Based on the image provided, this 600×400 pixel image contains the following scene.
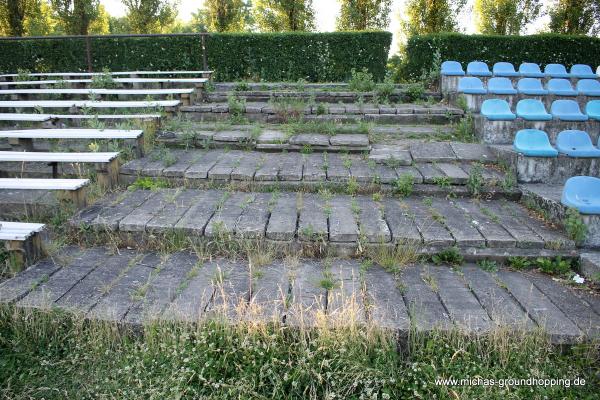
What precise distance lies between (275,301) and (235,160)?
2.53m

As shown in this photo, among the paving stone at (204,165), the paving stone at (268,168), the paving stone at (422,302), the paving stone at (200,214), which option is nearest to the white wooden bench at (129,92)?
the paving stone at (204,165)

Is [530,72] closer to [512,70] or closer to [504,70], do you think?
[512,70]

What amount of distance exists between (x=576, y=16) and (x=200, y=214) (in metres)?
15.9

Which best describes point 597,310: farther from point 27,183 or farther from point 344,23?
point 344,23

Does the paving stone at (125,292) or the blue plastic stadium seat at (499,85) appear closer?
the paving stone at (125,292)

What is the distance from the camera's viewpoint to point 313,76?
35.1 ft

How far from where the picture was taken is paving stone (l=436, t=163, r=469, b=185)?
13.9 feet

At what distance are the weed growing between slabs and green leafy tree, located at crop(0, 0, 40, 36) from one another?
1618 cm

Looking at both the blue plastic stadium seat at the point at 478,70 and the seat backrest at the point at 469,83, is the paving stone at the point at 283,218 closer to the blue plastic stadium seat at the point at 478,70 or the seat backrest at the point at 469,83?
the seat backrest at the point at 469,83

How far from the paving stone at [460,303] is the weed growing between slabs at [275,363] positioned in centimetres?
10

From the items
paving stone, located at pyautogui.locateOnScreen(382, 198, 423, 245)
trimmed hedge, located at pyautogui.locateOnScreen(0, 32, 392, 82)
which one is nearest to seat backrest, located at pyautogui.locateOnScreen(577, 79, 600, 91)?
trimmed hedge, located at pyautogui.locateOnScreen(0, 32, 392, 82)

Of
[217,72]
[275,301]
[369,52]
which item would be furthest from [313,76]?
[275,301]

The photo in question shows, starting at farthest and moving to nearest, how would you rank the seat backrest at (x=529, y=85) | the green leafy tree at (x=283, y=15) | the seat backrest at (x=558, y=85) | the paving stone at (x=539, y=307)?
the green leafy tree at (x=283, y=15), the seat backrest at (x=558, y=85), the seat backrest at (x=529, y=85), the paving stone at (x=539, y=307)

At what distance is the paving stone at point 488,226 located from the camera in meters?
3.26
